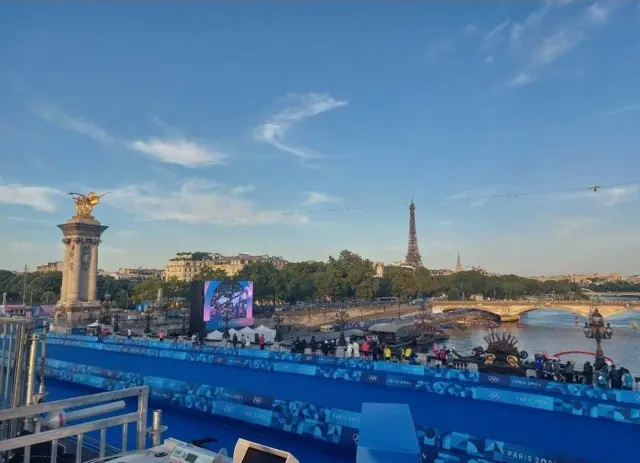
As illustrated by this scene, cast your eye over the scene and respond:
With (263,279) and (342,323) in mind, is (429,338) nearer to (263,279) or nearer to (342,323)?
(342,323)

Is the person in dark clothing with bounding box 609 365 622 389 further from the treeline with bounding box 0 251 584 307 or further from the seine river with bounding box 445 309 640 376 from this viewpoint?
the treeline with bounding box 0 251 584 307

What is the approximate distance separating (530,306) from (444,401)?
71.6 meters

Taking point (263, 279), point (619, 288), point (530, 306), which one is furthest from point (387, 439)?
point (619, 288)

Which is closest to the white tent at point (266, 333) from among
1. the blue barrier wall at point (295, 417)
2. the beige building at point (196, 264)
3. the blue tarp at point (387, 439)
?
the blue barrier wall at point (295, 417)

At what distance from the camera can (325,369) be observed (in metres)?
15.0

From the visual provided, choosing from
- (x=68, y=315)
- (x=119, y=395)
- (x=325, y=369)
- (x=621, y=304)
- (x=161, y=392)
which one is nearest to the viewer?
(x=119, y=395)

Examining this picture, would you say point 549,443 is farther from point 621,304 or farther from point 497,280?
point 497,280

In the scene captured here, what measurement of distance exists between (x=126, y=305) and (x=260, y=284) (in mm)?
22292

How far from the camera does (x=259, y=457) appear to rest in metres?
3.26

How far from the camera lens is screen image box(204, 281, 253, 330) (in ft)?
100

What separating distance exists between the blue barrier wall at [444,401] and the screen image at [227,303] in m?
11.9

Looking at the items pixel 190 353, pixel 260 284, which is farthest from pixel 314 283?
pixel 190 353

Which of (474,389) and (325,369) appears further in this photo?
(325,369)

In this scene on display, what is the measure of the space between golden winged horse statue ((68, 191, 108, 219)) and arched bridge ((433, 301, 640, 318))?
62374mm
